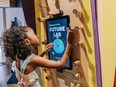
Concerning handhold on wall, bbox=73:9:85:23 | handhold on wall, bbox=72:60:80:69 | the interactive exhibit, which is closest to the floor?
the interactive exhibit

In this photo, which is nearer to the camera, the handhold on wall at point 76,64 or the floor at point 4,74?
the handhold on wall at point 76,64

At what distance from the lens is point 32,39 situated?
121cm

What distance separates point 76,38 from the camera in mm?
1114

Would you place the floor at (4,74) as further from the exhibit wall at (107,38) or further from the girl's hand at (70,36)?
the exhibit wall at (107,38)

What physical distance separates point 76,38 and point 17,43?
0.35 m

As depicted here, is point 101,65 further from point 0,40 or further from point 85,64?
point 0,40

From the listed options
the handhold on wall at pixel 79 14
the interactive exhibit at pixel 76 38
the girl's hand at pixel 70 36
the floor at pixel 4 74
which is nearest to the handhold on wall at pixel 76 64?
the interactive exhibit at pixel 76 38

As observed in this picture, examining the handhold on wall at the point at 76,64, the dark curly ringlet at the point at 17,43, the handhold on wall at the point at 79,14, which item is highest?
the handhold on wall at the point at 79,14

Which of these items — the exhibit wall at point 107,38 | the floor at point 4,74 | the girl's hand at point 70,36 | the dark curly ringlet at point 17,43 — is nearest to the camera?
the exhibit wall at point 107,38

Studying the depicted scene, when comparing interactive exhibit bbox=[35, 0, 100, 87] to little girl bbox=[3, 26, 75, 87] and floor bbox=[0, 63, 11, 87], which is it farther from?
floor bbox=[0, 63, 11, 87]

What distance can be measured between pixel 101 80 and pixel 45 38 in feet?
Answer: 1.98

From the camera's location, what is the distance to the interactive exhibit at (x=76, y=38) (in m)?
1.04

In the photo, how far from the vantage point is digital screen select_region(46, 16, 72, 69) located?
1188 mm

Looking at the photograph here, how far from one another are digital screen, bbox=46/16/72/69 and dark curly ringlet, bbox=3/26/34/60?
16cm
